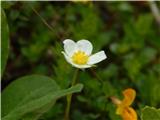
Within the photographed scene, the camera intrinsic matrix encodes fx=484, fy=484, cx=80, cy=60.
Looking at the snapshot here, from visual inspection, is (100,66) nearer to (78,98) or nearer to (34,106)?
(78,98)

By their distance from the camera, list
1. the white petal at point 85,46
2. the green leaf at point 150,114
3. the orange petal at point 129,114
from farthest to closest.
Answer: the white petal at point 85,46 < the orange petal at point 129,114 < the green leaf at point 150,114

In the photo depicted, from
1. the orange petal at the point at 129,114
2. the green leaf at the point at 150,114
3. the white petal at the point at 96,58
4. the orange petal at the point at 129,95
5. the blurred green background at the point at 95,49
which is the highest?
the white petal at the point at 96,58

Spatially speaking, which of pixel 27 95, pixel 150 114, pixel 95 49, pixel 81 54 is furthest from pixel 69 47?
pixel 95 49

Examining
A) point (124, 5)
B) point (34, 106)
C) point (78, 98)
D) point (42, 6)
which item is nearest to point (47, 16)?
point (42, 6)

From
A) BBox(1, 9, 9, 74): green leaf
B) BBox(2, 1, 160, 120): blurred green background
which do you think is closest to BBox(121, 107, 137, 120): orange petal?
BBox(2, 1, 160, 120): blurred green background

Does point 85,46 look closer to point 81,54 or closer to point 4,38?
point 81,54

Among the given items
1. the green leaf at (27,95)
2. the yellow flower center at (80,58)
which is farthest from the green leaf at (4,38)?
the yellow flower center at (80,58)

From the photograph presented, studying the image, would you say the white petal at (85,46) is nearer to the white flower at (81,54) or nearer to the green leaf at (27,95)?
the white flower at (81,54)

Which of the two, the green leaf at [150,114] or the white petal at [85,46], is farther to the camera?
the white petal at [85,46]
